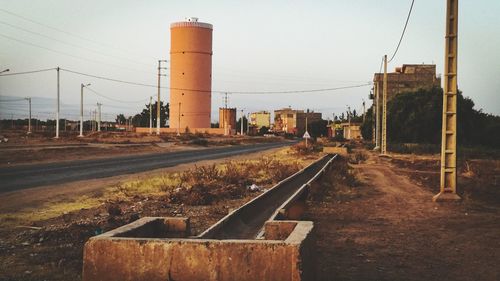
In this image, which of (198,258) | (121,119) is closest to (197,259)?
(198,258)

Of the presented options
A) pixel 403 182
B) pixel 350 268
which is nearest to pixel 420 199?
pixel 403 182

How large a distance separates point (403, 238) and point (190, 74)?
88.2 meters

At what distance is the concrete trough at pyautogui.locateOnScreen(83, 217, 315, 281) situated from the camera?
457 centimetres

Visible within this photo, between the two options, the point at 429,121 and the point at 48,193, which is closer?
the point at 48,193

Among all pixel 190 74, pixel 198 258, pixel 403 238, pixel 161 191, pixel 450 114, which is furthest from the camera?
pixel 190 74

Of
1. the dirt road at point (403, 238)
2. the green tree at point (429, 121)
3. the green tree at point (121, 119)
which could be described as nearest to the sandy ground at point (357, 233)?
the dirt road at point (403, 238)

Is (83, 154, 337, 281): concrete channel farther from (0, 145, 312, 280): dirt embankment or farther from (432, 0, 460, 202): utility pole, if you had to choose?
(432, 0, 460, 202): utility pole

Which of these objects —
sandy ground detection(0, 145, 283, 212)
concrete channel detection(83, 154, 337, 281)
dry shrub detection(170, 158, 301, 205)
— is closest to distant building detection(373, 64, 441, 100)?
dry shrub detection(170, 158, 301, 205)

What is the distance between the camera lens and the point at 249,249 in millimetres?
4645

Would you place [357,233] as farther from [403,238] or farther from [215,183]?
[215,183]

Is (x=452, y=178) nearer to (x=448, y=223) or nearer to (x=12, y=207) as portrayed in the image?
(x=448, y=223)

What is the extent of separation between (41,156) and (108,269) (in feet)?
93.2

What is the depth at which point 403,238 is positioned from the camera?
29.4 ft

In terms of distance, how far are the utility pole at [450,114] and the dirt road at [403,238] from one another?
60 cm
